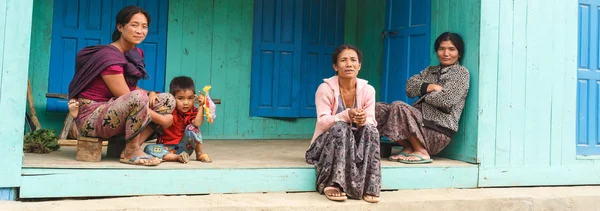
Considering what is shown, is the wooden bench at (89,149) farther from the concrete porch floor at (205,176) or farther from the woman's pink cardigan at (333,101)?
the woman's pink cardigan at (333,101)

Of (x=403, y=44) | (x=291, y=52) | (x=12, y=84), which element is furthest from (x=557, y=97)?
(x=12, y=84)

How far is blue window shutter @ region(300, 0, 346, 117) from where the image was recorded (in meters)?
6.59

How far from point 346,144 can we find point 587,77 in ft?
8.48

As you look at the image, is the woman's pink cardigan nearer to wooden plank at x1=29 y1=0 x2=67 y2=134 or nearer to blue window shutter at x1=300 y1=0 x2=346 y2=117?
blue window shutter at x1=300 y1=0 x2=346 y2=117

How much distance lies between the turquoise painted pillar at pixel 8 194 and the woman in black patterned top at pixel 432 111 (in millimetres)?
2591

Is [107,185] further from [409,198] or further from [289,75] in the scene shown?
[289,75]

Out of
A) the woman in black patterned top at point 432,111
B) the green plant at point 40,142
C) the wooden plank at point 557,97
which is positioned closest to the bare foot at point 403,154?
the woman in black patterned top at point 432,111

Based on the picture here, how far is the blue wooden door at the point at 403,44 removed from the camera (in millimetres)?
5375

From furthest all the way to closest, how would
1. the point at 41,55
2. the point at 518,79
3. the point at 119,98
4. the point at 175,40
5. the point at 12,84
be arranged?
the point at 175,40 < the point at 41,55 < the point at 518,79 < the point at 119,98 < the point at 12,84

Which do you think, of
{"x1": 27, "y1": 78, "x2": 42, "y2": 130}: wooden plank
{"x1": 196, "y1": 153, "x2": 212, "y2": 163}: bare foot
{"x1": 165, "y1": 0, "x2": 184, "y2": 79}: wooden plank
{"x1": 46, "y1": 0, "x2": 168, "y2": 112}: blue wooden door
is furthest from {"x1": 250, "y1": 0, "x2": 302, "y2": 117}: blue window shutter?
A: {"x1": 196, "y1": 153, "x2": 212, "y2": 163}: bare foot

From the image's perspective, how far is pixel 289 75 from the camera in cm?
652

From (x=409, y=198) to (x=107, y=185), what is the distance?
200 centimetres

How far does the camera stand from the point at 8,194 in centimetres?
338

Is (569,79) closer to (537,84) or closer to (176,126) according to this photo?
(537,84)
